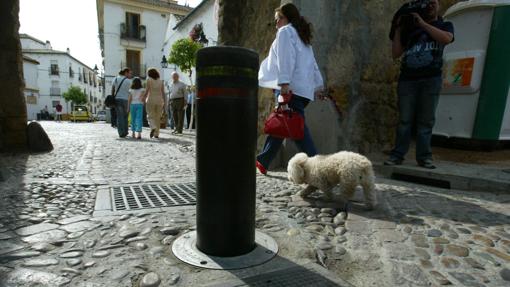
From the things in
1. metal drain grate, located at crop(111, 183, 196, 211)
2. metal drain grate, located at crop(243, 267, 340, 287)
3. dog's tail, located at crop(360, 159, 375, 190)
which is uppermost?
dog's tail, located at crop(360, 159, 375, 190)

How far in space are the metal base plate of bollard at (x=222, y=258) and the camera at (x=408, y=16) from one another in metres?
3.34

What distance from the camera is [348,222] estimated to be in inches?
99.0

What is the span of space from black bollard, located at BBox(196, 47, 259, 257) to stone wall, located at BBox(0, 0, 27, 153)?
5.39 meters

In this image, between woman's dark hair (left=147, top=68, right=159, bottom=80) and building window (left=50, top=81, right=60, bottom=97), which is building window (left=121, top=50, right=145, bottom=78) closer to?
woman's dark hair (left=147, top=68, right=159, bottom=80)

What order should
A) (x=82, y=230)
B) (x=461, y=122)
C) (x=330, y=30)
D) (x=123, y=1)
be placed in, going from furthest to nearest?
(x=123, y=1), (x=461, y=122), (x=330, y=30), (x=82, y=230)

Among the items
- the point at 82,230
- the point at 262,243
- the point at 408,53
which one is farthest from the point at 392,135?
the point at 82,230

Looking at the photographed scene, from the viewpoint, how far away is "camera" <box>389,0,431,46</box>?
12.6 feet

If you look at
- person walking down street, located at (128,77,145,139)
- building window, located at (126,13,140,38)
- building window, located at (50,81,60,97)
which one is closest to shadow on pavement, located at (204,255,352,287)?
person walking down street, located at (128,77,145,139)

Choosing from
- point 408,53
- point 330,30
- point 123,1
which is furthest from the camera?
point 123,1

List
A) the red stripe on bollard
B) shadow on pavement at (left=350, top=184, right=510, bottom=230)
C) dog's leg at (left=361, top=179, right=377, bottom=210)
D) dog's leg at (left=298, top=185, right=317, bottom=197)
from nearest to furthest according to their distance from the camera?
the red stripe on bollard < shadow on pavement at (left=350, top=184, right=510, bottom=230) < dog's leg at (left=361, top=179, right=377, bottom=210) < dog's leg at (left=298, top=185, right=317, bottom=197)

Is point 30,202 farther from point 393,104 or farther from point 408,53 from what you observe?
point 393,104

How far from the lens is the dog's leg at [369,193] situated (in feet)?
8.75

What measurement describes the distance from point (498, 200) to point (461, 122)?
96.8 inches

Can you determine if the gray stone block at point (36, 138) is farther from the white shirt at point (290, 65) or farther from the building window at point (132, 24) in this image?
the building window at point (132, 24)
